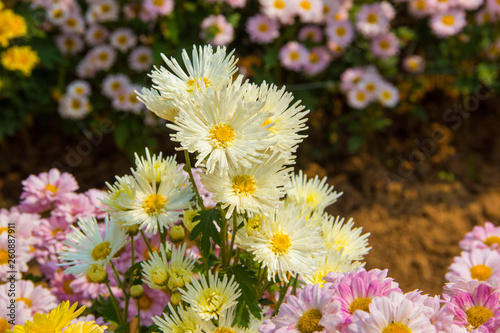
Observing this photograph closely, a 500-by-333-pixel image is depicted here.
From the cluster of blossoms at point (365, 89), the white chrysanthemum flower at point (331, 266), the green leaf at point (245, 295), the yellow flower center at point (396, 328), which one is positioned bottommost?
the yellow flower center at point (396, 328)

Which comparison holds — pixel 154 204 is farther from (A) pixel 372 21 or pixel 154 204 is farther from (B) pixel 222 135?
(A) pixel 372 21

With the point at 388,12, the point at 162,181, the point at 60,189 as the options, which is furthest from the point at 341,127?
the point at 162,181

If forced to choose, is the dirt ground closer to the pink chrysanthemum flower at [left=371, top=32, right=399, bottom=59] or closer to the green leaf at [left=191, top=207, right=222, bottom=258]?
the pink chrysanthemum flower at [left=371, top=32, right=399, bottom=59]

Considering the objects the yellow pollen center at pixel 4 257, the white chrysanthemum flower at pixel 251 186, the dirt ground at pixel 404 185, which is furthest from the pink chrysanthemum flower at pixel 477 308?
the dirt ground at pixel 404 185

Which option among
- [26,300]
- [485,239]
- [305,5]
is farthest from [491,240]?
[305,5]

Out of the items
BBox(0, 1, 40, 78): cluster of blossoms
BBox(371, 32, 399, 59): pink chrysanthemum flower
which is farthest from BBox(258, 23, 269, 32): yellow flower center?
BBox(0, 1, 40, 78): cluster of blossoms

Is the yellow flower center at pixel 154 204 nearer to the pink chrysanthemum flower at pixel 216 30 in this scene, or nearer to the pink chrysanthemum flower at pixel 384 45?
the pink chrysanthemum flower at pixel 216 30
